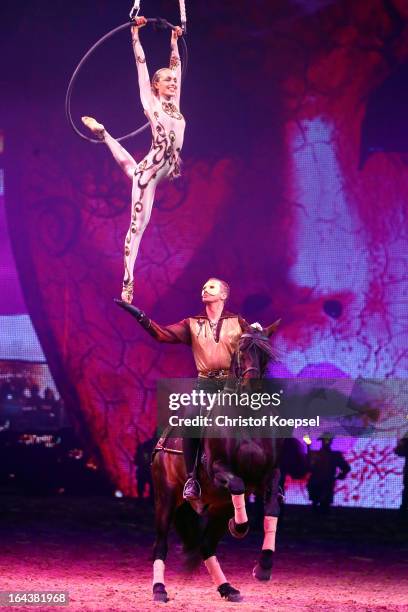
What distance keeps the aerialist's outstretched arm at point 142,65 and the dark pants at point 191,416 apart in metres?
1.76

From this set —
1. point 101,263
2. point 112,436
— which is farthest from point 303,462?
point 101,263

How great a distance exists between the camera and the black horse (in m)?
5.47

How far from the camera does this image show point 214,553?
20.1 feet

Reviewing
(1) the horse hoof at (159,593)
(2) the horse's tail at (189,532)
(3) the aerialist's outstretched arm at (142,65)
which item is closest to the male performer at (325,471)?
(2) the horse's tail at (189,532)

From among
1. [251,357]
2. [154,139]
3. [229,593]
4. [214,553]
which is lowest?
[229,593]

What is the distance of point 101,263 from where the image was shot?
9828 mm

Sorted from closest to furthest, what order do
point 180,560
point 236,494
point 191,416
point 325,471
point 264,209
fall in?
point 236,494
point 191,416
point 180,560
point 325,471
point 264,209

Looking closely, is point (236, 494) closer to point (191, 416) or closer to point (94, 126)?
point (191, 416)

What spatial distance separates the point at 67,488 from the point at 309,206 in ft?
11.3

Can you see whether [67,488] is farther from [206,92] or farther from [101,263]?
[206,92]

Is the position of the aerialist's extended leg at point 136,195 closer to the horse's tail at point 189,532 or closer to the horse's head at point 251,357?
the horse's head at point 251,357

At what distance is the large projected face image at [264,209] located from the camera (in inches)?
376

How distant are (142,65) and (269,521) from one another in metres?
2.75

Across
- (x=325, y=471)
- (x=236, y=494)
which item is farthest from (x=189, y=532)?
(x=325, y=471)
